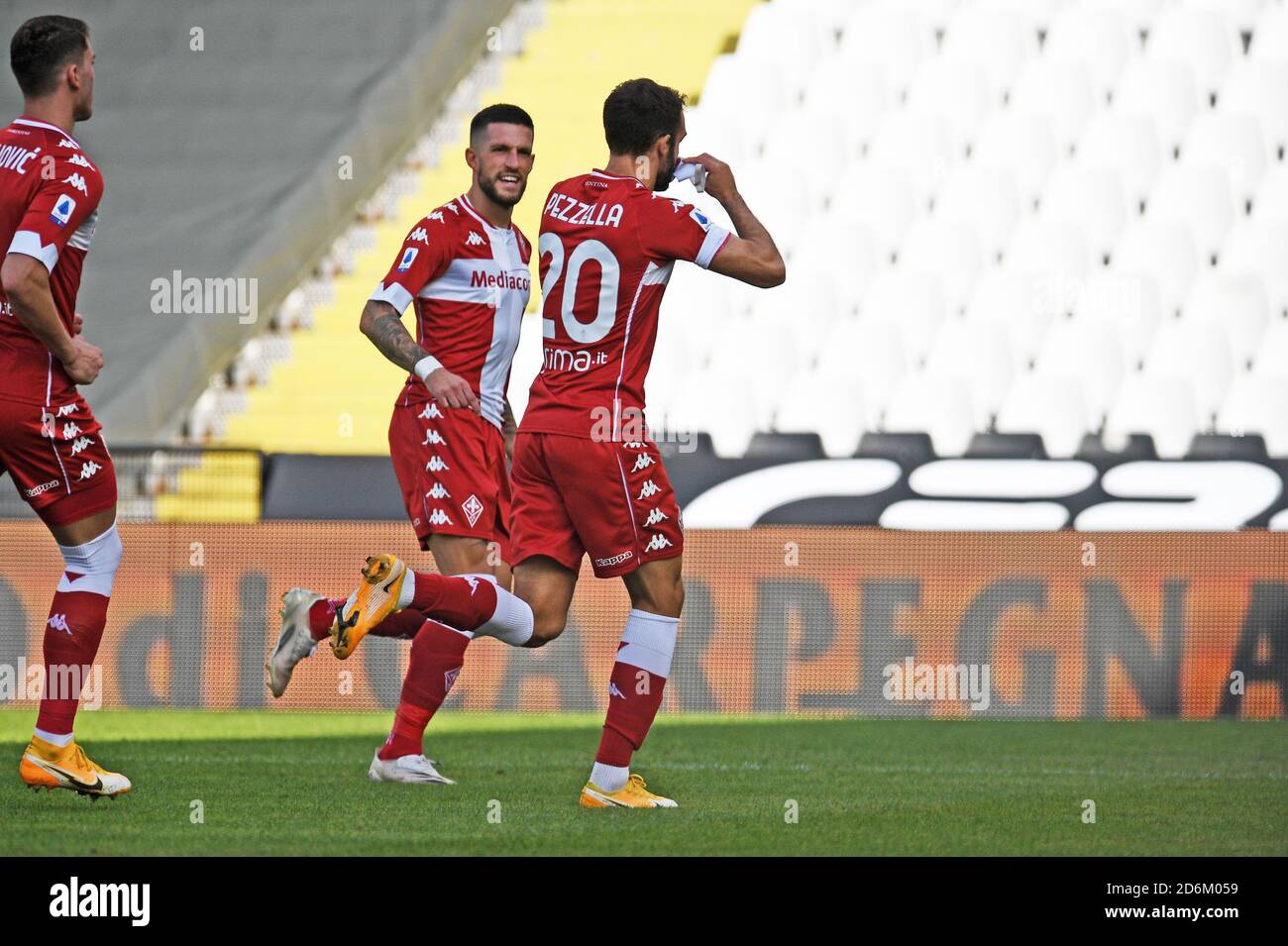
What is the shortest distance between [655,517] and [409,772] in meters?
1.40

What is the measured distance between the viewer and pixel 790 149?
15.7 meters

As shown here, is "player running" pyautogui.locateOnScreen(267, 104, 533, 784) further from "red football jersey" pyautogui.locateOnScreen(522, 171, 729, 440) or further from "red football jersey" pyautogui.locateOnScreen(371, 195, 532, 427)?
"red football jersey" pyautogui.locateOnScreen(522, 171, 729, 440)

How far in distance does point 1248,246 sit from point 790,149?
12.5 ft

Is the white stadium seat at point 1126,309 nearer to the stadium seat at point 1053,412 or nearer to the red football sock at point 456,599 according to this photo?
the stadium seat at point 1053,412

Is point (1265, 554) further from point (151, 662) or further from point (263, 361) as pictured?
point (263, 361)

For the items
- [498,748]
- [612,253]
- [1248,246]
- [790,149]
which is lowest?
[498,748]

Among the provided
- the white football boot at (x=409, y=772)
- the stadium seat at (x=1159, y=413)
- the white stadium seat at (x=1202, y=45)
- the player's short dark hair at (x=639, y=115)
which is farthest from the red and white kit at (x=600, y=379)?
the white stadium seat at (x=1202, y=45)

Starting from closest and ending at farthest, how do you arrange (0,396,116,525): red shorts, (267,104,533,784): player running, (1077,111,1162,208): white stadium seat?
(0,396,116,525): red shorts, (267,104,533,784): player running, (1077,111,1162,208): white stadium seat

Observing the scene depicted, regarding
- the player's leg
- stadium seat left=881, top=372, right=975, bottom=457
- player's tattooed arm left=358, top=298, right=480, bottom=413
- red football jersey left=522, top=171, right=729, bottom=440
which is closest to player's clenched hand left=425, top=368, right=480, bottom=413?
player's tattooed arm left=358, top=298, right=480, bottom=413

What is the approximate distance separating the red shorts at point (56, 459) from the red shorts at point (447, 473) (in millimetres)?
1093

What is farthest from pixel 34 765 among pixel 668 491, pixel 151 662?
pixel 151 662

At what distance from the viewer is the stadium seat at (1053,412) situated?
1432cm

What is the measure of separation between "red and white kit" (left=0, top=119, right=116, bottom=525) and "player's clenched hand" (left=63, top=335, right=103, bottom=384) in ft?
0.19

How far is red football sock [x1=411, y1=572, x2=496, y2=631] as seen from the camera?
541 cm
